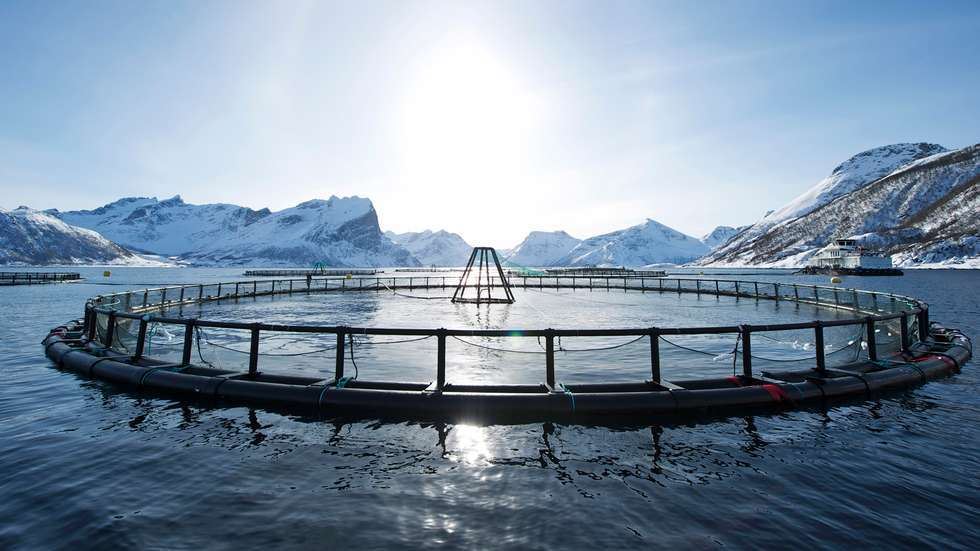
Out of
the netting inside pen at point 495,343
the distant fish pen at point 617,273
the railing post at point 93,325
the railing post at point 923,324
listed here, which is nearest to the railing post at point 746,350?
the netting inside pen at point 495,343

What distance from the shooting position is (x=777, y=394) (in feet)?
28.9

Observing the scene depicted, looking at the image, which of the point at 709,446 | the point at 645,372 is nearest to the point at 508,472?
the point at 709,446

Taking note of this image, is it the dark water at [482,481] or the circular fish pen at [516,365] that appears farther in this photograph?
the circular fish pen at [516,365]

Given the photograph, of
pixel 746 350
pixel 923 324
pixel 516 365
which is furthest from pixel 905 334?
pixel 516 365

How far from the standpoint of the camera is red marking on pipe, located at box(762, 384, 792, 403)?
345 inches

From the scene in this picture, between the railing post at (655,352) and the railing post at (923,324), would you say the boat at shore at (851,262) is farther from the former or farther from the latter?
the railing post at (655,352)

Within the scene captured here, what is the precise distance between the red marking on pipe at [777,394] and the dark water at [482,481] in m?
0.35

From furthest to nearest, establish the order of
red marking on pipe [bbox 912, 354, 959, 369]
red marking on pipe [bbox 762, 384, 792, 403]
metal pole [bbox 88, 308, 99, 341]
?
metal pole [bbox 88, 308, 99, 341], red marking on pipe [bbox 912, 354, 959, 369], red marking on pipe [bbox 762, 384, 792, 403]

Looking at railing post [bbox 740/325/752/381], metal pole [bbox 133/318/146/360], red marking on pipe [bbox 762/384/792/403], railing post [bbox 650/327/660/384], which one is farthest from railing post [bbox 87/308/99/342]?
red marking on pipe [bbox 762/384/792/403]

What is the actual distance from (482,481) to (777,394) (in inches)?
260

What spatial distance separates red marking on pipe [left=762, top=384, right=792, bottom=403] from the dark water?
1.16 feet

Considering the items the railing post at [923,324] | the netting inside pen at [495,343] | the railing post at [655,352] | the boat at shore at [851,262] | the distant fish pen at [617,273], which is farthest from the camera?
the boat at shore at [851,262]

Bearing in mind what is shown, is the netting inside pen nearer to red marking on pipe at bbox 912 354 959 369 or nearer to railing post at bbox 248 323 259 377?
railing post at bbox 248 323 259 377

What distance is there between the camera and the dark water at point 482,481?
15.4ft
